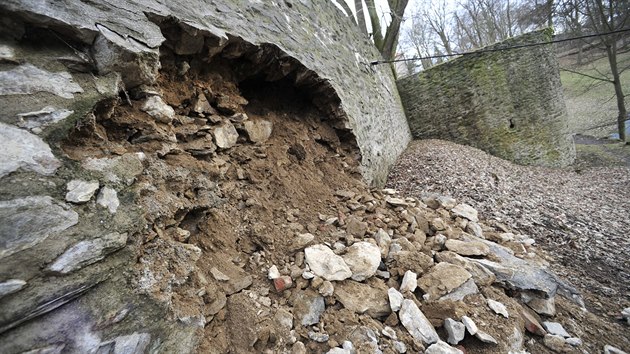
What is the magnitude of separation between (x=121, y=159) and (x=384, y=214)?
2.02 m

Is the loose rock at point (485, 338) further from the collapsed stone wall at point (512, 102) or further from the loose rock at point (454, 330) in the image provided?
the collapsed stone wall at point (512, 102)

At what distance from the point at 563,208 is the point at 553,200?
383 mm

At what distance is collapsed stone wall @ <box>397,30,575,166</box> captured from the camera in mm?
6426

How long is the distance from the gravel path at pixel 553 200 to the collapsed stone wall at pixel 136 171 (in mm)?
2285

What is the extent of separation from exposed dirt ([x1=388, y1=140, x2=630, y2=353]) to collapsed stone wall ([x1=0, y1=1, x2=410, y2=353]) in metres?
1.99

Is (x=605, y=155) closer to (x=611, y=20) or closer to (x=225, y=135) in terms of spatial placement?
(x=611, y=20)

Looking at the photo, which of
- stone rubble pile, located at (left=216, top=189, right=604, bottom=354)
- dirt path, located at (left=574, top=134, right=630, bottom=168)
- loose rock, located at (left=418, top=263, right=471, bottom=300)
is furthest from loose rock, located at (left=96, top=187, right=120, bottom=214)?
dirt path, located at (left=574, top=134, right=630, bottom=168)

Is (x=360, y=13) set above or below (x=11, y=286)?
above

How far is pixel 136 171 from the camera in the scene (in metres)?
1.32

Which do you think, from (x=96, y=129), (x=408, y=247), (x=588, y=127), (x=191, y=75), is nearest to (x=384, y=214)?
(x=408, y=247)

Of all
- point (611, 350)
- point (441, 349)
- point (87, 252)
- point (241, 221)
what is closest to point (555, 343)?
point (611, 350)

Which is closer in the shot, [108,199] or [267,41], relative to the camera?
[108,199]

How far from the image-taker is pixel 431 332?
58.7 inches

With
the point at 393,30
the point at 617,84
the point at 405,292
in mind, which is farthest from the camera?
the point at 617,84
